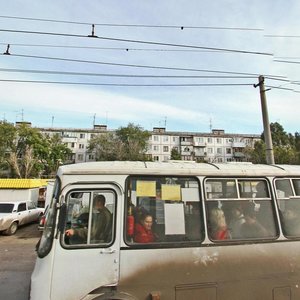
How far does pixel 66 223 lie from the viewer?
4113 mm

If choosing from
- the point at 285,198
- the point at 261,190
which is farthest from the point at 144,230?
the point at 285,198

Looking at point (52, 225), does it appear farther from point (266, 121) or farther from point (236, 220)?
point (266, 121)

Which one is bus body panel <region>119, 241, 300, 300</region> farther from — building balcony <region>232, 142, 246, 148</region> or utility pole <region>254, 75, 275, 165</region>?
building balcony <region>232, 142, 246, 148</region>

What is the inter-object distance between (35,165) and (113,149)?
15877 millimetres

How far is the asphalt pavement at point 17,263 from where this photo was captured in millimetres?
7363

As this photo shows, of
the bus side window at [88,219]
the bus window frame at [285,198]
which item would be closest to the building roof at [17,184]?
the bus side window at [88,219]

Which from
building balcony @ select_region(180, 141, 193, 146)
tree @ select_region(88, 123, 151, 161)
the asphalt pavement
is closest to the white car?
the asphalt pavement

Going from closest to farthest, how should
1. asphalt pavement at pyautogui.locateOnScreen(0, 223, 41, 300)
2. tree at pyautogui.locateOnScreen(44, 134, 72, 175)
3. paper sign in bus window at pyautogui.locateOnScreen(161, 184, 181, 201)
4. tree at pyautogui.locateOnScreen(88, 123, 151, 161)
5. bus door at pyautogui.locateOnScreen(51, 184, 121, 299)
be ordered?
bus door at pyautogui.locateOnScreen(51, 184, 121, 299) < paper sign in bus window at pyautogui.locateOnScreen(161, 184, 181, 201) < asphalt pavement at pyautogui.locateOnScreen(0, 223, 41, 300) < tree at pyautogui.locateOnScreen(44, 134, 72, 175) < tree at pyautogui.locateOnScreen(88, 123, 151, 161)

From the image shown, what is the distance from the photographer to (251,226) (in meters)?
4.72

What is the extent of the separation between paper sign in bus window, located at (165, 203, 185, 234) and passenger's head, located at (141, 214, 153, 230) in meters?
0.22

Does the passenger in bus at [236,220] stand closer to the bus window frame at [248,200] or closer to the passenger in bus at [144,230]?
the bus window frame at [248,200]

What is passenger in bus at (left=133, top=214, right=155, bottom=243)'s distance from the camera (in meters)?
4.29

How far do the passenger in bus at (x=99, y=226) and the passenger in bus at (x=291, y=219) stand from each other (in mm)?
2681

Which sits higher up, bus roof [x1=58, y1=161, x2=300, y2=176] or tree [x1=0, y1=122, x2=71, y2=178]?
tree [x1=0, y1=122, x2=71, y2=178]
